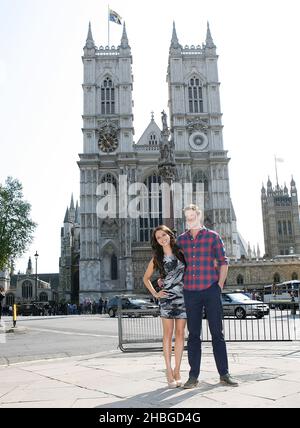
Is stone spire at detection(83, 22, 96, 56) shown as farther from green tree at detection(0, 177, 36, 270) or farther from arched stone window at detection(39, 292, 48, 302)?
arched stone window at detection(39, 292, 48, 302)

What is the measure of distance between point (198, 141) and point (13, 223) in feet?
64.9

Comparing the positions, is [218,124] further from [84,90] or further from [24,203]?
[24,203]

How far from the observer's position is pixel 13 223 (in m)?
41.4

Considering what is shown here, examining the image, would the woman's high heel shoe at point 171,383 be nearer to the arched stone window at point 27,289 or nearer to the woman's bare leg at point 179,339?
the woman's bare leg at point 179,339

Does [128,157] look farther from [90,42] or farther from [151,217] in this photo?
[90,42]

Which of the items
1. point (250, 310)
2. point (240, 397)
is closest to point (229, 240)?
point (250, 310)

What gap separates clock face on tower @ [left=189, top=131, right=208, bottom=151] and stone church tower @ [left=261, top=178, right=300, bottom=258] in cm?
4088

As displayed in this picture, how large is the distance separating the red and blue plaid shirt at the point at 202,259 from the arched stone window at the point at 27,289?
79882mm

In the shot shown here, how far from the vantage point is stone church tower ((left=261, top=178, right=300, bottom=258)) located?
84.2m

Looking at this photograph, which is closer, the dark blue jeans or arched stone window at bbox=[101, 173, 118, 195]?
the dark blue jeans

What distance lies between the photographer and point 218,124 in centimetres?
4812

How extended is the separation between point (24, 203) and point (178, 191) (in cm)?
1442

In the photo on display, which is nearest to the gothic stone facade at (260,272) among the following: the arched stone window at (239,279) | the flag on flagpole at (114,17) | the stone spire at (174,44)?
the arched stone window at (239,279)

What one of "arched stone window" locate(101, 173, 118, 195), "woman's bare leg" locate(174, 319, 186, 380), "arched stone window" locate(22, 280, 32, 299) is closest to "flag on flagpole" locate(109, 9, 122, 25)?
"arched stone window" locate(101, 173, 118, 195)
